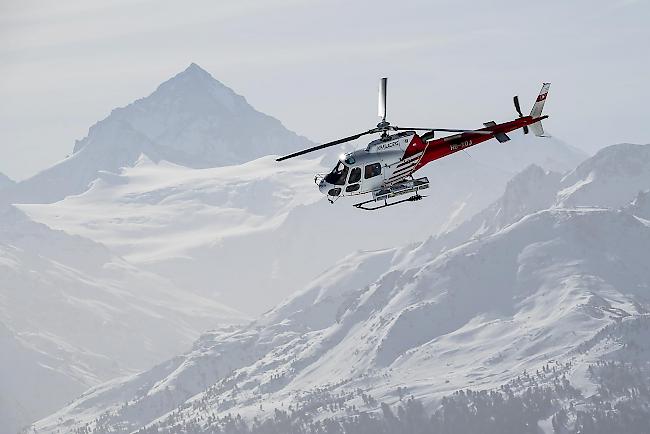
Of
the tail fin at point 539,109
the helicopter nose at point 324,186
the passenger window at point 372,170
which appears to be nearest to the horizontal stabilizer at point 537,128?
the tail fin at point 539,109

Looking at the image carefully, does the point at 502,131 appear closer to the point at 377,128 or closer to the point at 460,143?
the point at 460,143

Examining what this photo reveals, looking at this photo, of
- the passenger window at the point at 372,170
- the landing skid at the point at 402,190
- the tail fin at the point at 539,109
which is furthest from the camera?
the tail fin at the point at 539,109

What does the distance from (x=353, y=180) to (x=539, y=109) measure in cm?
2649

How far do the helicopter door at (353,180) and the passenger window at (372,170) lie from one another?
Result: 830 mm

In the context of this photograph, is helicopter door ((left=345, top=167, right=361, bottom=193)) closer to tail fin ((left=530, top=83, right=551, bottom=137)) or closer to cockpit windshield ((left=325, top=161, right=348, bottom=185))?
cockpit windshield ((left=325, top=161, right=348, bottom=185))

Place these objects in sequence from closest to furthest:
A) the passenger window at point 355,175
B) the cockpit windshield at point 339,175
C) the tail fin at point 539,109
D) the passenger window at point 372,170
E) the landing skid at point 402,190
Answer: the landing skid at point 402,190 → the cockpit windshield at point 339,175 → the passenger window at point 355,175 → the passenger window at point 372,170 → the tail fin at point 539,109

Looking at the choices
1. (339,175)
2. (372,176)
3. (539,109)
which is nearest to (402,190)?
(372,176)

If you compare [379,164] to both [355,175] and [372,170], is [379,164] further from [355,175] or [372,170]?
[355,175]

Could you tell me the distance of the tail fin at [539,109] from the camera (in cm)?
12800

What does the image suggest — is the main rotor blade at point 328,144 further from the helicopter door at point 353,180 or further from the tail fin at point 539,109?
the tail fin at point 539,109

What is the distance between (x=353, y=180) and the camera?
119 metres

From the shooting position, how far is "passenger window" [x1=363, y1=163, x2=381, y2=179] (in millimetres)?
119625

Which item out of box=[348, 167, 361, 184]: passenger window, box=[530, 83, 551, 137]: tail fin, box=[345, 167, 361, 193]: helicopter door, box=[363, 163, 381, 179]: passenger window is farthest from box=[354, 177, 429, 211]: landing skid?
box=[530, 83, 551, 137]: tail fin

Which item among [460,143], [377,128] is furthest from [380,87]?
[460,143]
